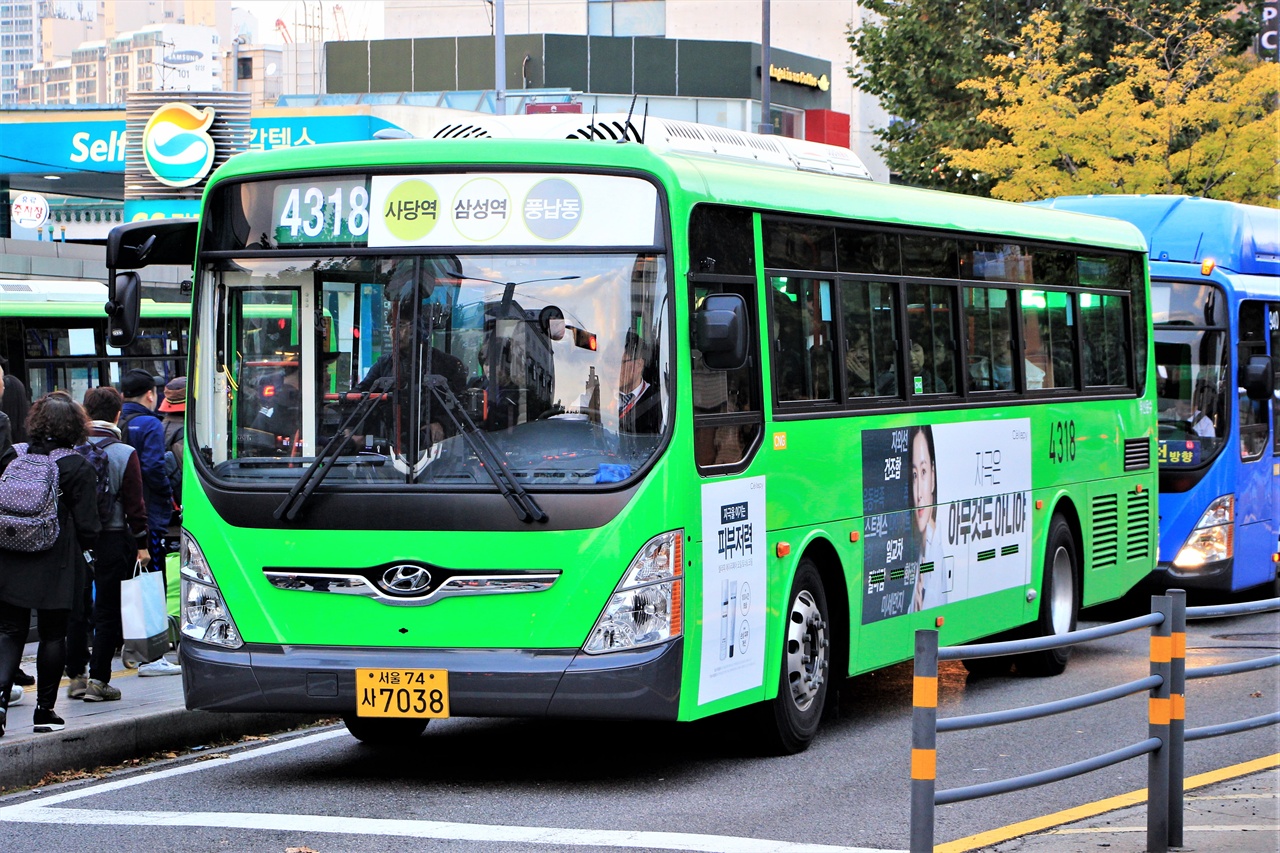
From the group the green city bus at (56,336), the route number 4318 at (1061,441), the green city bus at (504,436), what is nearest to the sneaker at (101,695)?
the green city bus at (504,436)

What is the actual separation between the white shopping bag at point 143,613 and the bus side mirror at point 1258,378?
9.19m

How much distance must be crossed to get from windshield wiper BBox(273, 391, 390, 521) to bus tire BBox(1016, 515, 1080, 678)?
5.84 metres

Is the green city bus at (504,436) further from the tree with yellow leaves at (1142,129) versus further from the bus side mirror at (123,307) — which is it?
the tree with yellow leaves at (1142,129)

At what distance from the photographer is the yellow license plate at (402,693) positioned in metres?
8.15

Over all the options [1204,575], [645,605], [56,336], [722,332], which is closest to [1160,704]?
[645,605]

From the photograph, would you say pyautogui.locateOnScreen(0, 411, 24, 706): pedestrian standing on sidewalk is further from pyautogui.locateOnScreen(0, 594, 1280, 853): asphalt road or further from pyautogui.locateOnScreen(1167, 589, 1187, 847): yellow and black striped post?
pyautogui.locateOnScreen(1167, 589, 1187, 847): yellow and black striped post

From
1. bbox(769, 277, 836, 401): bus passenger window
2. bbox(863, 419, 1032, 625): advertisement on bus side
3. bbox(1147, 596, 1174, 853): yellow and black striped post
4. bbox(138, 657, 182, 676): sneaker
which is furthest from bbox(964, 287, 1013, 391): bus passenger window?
bbox(138, 657, 182, 676): sneaker

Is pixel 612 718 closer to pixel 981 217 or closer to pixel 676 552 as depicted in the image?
pixel 676 552

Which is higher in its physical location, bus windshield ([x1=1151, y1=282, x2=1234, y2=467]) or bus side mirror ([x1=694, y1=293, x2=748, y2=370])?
bus side mirror ([x1=694, y1=293, x2=748, y2=370])

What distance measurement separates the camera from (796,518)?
9.37 meters

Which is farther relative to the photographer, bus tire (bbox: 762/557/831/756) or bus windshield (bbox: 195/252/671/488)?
bus tire (bbox: 762/557/831/756)

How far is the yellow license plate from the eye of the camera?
8.15m

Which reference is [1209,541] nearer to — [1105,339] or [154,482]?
[1105,339]

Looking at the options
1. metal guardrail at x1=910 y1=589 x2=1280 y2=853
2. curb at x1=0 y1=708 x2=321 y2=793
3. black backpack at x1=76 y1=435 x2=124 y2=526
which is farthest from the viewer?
black backpack at x1=76 y1=435 x2=124 y2=526
